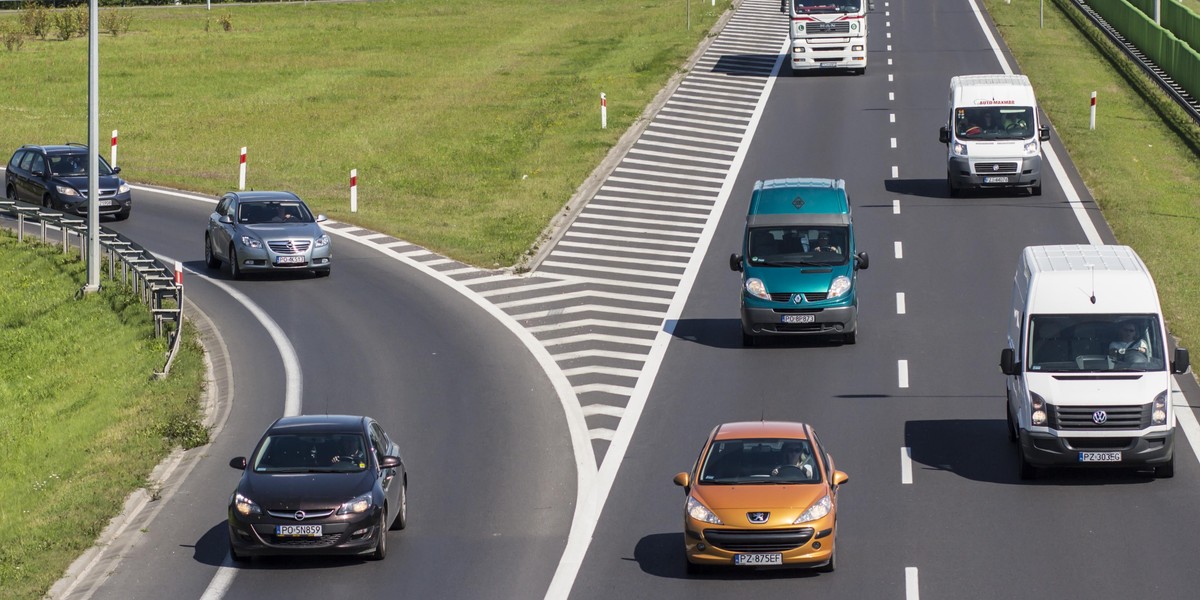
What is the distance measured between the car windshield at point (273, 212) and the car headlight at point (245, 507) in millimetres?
18411

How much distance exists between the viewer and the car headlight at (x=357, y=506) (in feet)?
58.7

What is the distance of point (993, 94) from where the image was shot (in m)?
41.3

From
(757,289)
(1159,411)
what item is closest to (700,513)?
(1159,411)

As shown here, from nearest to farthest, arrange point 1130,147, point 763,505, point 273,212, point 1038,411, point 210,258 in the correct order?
point 763,505 < point 1038,411 < point 273,212 < point 210,258 < point 1130,147

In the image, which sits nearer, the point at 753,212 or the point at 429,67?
the point at 753,212

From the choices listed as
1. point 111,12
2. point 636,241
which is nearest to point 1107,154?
point 636,241

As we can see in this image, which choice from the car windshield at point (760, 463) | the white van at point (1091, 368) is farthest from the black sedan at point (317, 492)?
the white van at point (1091, 368)

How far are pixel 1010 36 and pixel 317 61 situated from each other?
91.1 feet

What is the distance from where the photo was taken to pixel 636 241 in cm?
3825

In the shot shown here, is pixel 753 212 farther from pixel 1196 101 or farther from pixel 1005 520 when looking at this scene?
pixel 1196 101

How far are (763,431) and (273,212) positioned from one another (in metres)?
19.6

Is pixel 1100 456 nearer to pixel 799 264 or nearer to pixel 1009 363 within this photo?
pixel 1009 363

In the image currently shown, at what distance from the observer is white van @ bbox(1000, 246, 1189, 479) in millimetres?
20453

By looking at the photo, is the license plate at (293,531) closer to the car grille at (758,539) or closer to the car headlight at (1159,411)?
the car grille at (758,539)
